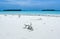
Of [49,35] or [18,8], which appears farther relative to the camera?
[18,8]

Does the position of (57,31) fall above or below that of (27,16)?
below

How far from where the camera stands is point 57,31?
119cm

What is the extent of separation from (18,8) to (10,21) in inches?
6.9

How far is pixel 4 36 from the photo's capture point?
121cm

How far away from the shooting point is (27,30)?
47.9 inches

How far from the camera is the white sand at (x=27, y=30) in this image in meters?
1.19

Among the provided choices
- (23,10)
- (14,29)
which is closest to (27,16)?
(23,10)

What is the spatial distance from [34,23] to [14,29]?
230mm

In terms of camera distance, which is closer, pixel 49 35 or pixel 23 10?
pixel 49 35

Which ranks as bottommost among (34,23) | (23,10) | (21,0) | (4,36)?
(4,36)

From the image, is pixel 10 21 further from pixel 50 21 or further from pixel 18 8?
pixel 50 21

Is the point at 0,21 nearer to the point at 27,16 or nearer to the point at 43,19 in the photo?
the point at 27,16

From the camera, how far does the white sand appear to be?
1186 mm

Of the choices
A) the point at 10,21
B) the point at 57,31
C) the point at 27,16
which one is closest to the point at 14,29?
the point at 10,21
